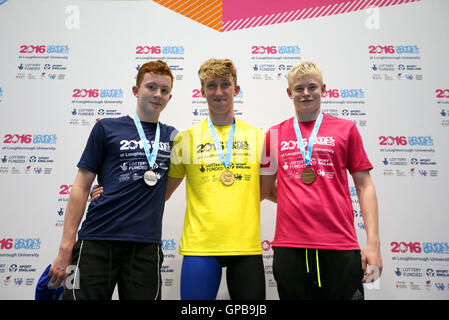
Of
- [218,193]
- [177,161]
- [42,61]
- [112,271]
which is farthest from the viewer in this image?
[42,61]

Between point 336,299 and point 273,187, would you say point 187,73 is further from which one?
point 336,299

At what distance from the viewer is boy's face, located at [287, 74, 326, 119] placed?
6.07ft

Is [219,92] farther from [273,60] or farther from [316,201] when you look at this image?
[273,60]

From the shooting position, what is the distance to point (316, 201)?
1678 millimetres

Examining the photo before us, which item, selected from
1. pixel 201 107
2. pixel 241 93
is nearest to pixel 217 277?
pixel 201 107

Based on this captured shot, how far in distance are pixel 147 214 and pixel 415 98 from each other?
9.26ft

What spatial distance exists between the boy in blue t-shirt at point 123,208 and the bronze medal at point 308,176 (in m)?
0.91

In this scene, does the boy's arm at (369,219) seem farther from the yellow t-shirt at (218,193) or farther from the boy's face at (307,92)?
the yellow t-shirt at (218,193)

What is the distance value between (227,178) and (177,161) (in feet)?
1.31

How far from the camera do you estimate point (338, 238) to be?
5.30 ft

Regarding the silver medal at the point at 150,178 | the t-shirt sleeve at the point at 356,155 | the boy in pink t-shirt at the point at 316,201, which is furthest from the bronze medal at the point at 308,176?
the silver medal at the point at 150,178

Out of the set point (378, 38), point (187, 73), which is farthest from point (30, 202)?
point (378, 38)

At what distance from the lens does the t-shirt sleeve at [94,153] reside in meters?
1.76

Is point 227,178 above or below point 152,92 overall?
below
